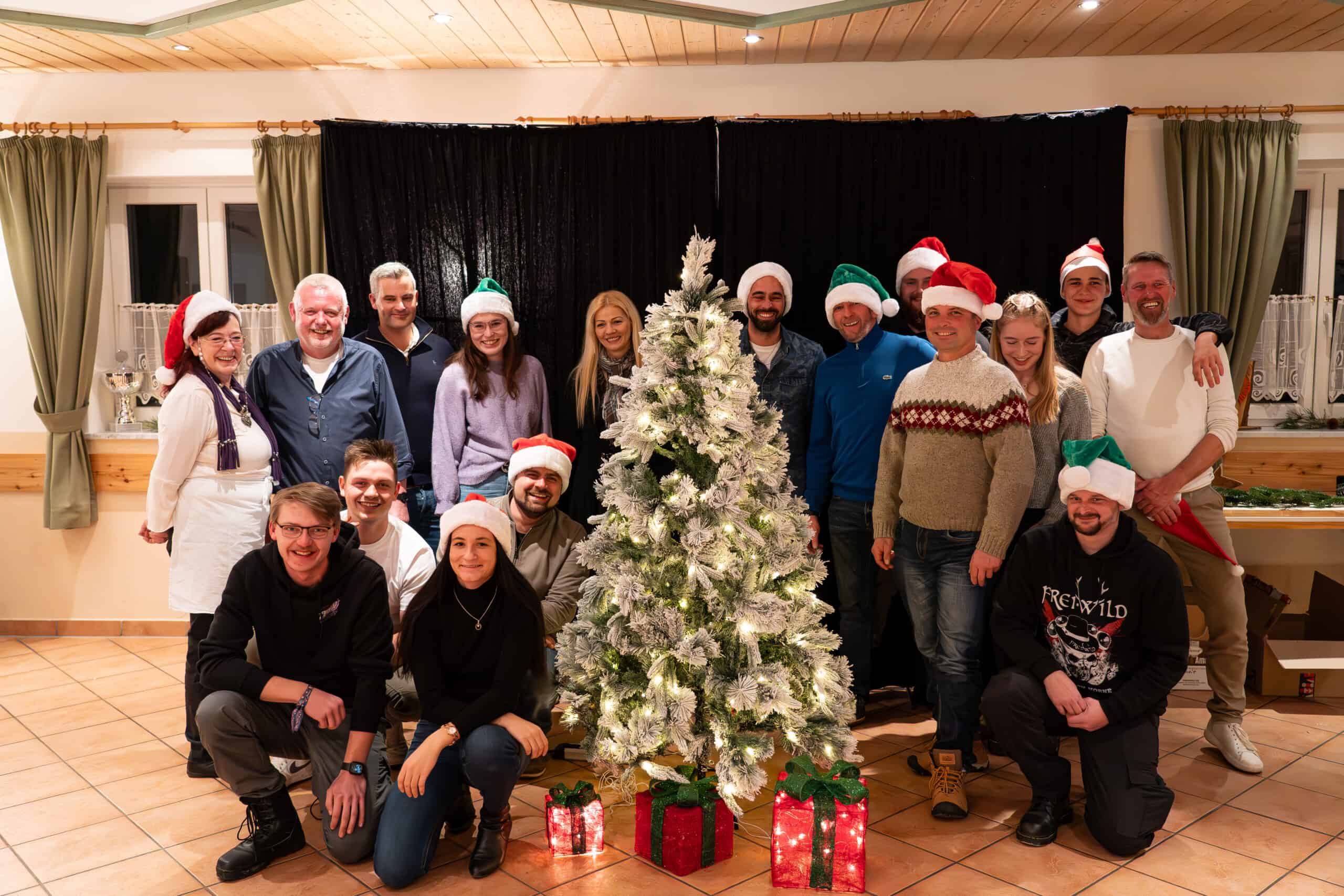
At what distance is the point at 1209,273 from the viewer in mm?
4211

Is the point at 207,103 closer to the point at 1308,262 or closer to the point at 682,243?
the point at 682,243

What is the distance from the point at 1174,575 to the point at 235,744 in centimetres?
263

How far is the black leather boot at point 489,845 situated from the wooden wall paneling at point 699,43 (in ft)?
9.43

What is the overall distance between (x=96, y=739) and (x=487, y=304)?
2158 mm

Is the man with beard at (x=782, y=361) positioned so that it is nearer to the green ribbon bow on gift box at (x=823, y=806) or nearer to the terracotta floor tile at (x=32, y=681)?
the green ribbon bow on gift box at (x=823, y=806)

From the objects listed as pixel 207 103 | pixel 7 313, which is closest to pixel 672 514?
pixel 207 103

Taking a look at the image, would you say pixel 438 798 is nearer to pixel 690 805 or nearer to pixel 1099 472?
pixel 690 805

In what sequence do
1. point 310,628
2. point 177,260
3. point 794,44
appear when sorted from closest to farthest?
point 310,628 → point 794,44 → point 177,260

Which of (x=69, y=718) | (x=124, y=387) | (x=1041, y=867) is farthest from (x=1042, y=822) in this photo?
(x=124, y=387)

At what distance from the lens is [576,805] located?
8.66 ft

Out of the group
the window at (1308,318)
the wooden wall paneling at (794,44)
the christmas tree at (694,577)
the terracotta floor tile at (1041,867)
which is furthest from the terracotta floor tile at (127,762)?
the window at (1308,318)

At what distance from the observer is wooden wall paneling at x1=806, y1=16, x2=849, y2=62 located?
3.81m

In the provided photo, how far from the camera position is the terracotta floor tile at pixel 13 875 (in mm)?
2531

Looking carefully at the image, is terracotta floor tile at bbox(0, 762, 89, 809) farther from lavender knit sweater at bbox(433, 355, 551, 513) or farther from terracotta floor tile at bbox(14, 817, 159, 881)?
lavender knit sweater at bbox(433, 355, 551, 513)
